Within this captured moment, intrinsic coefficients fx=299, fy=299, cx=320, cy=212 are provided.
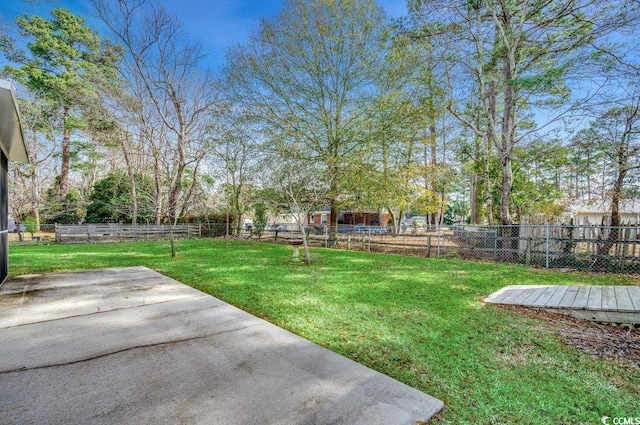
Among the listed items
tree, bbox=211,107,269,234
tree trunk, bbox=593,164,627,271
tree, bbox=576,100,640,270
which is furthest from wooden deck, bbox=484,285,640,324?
tree, bbox=211,107,269,234

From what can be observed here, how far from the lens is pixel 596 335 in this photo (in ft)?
10.7

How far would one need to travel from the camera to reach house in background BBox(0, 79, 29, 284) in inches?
143

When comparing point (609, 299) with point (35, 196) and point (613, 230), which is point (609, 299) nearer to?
point (613, 230)

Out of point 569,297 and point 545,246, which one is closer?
point 569,297

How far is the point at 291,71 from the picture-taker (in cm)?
1183

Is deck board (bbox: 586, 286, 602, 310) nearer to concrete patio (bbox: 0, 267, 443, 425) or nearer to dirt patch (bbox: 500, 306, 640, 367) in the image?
dirt patch (bbox: 500, 306, 640, 367)

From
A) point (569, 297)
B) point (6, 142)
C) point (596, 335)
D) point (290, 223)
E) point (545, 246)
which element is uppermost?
Result: point (6, 142)

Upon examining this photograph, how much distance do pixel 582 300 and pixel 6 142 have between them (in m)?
9.56

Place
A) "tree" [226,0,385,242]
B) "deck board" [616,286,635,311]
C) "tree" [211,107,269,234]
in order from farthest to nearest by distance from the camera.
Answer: "tree" [211,107,269,234] → "tree" [226,0,385,242] → "deck board" [616,286,635,311]

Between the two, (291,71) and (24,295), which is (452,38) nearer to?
(291,71)

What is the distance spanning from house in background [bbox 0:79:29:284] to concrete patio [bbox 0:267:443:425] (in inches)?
101

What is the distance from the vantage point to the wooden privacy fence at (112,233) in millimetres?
14711

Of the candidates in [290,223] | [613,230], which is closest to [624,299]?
[613,230]

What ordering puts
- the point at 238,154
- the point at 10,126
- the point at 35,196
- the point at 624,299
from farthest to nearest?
1. the point at 35,196
2. the point at 238,154
3. the point at 10,126
4. the point at 624,299
